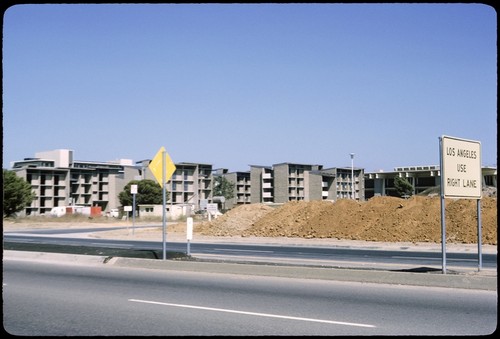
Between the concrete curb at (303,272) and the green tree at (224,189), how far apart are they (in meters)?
111

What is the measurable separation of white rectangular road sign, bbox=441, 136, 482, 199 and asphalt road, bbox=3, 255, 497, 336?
2.10 metres

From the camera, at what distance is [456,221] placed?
Answer: 1351 inches

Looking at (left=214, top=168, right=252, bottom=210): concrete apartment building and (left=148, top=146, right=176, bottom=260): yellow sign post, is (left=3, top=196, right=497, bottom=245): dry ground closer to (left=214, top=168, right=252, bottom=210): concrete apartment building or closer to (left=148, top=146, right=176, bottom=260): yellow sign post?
(left=148, top=146, right=176, bottom=260): yellow sign post

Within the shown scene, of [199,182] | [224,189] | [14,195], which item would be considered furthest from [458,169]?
[224,189]

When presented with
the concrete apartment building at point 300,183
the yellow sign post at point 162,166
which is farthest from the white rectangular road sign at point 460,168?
the concrete apartment building at point 300,183

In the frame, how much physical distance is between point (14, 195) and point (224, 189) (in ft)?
173

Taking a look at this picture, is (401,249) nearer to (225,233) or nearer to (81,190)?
(225,233)

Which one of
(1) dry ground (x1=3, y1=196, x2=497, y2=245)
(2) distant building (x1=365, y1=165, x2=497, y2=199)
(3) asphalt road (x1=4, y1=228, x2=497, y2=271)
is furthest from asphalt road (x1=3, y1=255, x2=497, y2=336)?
(2) distant building (x1=365, y1=165, x2=497, y2=199)

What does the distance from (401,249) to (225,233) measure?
17.7 metres

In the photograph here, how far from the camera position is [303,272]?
14.2 meters

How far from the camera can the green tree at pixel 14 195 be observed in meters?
86.8

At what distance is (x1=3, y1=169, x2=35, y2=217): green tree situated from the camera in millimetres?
86750

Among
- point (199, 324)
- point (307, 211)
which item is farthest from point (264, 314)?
point (307, 211)

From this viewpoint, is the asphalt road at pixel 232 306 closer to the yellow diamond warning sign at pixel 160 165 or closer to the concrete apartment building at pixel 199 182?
the yellow diamond warning sign at pixel 160 165
